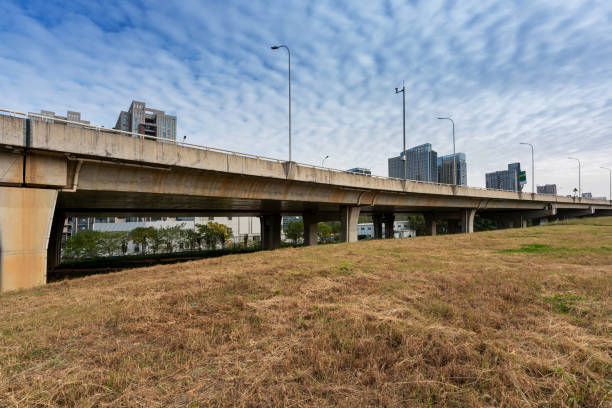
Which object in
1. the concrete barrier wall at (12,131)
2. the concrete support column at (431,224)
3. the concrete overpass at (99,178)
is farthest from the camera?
the concrete support column at (431,224)

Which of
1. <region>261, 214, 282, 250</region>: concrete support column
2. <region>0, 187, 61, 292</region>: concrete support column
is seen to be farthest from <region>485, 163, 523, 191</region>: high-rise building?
<region>0, 187, 61, 292</region>: concrete support column

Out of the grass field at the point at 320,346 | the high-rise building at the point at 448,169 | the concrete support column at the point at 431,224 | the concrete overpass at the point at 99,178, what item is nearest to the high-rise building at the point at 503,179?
the high-rise building at the point at 448,169

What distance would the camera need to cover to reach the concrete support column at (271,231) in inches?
1549

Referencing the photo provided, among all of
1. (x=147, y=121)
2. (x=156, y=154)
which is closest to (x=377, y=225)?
(x=156, y=154)

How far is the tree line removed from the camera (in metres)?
48.6

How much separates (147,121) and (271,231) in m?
125

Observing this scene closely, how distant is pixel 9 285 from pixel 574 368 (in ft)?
54.4

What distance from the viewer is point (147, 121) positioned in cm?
13200

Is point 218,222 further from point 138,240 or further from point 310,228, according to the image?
point 310,228

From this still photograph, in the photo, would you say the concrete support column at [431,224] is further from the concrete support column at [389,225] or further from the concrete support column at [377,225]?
the concrete support column at [377,225]

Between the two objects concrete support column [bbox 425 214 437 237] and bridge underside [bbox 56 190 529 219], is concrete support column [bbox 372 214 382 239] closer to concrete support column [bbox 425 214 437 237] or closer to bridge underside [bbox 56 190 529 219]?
concrete support column [bbox 425 214 437 237]

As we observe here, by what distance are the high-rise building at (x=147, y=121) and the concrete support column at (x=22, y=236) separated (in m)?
125

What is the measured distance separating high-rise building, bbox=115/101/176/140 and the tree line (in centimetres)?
7919

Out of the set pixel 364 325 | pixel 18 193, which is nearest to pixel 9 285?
pixel 18 193
